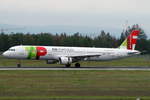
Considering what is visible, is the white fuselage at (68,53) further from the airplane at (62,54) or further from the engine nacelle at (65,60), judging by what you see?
the engine nacelle at (65,60)

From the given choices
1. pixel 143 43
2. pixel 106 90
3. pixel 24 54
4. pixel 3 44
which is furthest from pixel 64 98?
pixel 143 43

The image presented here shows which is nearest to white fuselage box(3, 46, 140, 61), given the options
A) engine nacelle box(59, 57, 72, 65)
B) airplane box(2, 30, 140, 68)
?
airplane box(2, 30, 140, 68)

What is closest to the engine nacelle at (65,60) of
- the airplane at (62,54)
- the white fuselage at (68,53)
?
the airplane at (62,54)

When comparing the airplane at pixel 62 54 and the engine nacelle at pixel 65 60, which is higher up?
the airplane at pixel 62 54

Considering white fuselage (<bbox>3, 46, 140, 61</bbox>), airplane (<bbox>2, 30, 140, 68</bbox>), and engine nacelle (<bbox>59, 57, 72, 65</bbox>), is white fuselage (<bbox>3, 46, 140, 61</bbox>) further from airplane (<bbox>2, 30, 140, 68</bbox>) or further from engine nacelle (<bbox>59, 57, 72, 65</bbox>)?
engine nacelle (<bbox>59, 57, 72, 65</bbox>)

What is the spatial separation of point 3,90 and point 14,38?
336ft

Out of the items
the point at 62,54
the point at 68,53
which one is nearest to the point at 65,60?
the point at 62,54

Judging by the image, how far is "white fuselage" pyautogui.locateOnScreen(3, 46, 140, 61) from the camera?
5788 cm

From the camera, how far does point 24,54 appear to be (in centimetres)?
5775

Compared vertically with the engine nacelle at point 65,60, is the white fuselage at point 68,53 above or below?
above

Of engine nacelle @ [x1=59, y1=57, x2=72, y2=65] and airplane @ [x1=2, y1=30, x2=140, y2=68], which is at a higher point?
airplane @ [x1=2, y1=30, x2=140, y2=68]

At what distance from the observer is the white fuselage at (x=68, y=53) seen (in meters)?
57.9

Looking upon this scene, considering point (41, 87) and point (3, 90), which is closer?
point (3, 90)

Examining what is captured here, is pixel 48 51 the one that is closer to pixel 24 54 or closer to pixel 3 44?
pixel 24 54
